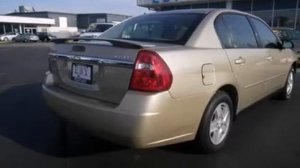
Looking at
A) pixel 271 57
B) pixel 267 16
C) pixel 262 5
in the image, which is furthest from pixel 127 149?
pixel 262 5

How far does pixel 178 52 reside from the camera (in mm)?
3125

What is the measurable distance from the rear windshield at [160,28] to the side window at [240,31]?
0.48m

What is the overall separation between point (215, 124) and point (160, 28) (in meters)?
1.22

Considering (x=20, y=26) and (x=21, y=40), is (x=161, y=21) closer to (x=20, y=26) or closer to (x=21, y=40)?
(x=21, y=40)

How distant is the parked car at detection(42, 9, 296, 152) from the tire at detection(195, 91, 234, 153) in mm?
10

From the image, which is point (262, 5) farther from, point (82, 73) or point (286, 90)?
point (82, 73)

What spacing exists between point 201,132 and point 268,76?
1.95 m

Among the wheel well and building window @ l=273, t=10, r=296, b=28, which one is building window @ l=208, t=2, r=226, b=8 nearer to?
building window @ l=273, t=10, r=296, b=28

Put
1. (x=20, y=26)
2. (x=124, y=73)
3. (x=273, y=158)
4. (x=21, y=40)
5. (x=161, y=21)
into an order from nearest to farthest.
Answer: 1. (x=124, y=73)
2. (x=273, y=158)
3. (x=161, y=21)
4. (x=21, y=40)
5. (x=20, y=26)

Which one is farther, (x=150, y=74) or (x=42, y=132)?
(x=42, y=132)

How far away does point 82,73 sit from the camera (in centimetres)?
335

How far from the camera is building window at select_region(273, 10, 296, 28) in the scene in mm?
29484

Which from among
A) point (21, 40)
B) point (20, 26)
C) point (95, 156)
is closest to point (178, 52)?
point (95, 156)

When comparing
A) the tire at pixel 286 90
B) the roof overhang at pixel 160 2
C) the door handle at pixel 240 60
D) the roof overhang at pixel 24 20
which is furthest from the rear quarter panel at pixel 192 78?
the roof overhang at pixel 24 20
